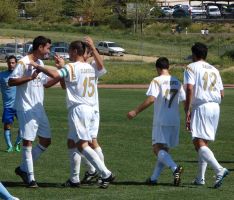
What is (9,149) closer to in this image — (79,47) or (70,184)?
(70,184)

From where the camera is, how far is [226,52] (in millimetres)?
67750

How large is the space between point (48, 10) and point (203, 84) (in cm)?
9300

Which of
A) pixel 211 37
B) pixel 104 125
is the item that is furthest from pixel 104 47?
pixel 104 125

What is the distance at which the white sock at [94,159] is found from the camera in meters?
12.1

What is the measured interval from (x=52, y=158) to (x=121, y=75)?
1459 inches

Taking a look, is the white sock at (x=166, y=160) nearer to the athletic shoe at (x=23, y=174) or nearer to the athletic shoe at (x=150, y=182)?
the athletic shoe at (x=150, y=182)

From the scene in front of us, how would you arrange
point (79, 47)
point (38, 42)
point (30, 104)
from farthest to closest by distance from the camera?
1. point (38, 42)
2. point (30, 104)
3. point (79, 47)

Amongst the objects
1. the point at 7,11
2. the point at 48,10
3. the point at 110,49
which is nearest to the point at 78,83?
the point at 110,49

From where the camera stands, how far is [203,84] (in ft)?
41.4

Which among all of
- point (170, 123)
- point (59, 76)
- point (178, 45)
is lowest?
point (178, 45)

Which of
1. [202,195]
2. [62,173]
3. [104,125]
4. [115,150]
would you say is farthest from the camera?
[104,125]

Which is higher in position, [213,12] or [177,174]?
[177,174]

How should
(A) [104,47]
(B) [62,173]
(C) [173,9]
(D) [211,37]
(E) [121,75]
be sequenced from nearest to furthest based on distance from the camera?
(B) [62,173], (E) [121,75], (A) [104,47], (D) [211,37], (C) [173,9]

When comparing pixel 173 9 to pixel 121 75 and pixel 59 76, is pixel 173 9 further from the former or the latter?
pixel 59 76
